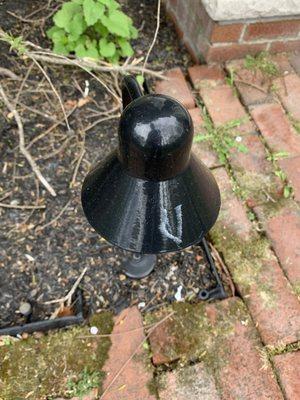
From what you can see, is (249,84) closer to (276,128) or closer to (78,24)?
(276,128)

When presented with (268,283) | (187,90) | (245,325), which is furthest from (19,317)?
(187,90)

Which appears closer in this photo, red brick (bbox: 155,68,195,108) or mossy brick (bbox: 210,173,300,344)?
mossy brick (bbox: 210,173,300,344)

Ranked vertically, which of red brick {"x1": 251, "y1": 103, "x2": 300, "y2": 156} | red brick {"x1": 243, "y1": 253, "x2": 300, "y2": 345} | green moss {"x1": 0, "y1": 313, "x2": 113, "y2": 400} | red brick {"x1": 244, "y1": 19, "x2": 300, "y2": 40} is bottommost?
red brick {"x1": 243, "y1": 253, "x2": 300, "y2": 345}

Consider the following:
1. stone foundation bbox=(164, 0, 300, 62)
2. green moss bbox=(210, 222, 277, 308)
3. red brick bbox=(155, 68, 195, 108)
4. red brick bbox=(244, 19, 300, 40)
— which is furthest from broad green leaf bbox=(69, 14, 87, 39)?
green moss bbox=(210, 222, 277, 308)

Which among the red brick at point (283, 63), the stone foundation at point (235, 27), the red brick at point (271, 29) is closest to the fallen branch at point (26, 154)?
the stone foundation at point (235, 27)

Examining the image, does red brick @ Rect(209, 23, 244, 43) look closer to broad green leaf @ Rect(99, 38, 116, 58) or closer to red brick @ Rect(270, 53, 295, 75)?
red brick @ Rect(270, 53, 295, 75)

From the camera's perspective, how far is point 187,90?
2230 millimetres

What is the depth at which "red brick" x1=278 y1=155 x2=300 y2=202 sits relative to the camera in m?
1.93

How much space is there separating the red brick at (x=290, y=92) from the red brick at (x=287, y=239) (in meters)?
0.62

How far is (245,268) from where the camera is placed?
169cm

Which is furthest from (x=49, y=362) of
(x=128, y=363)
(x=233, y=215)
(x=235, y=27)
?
(x=235, y=27)

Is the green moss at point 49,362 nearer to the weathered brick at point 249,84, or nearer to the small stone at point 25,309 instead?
the small stone at point 25,309

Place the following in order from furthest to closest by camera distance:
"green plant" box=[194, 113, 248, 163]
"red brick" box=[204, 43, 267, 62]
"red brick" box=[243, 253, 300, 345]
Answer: "red brick" box=[204, 43, 267, 62]
"green plant" box=[194, 113, 248, 163]
"red brick" box=[243, 253, 300, 345]

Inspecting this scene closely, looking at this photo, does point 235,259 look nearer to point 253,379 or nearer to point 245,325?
point 245,325
